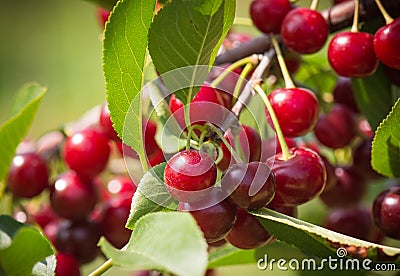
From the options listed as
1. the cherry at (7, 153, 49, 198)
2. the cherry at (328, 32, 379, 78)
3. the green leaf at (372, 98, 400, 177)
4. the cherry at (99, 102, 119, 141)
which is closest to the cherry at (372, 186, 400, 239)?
the green leaf at (372, 98, 400, 177)

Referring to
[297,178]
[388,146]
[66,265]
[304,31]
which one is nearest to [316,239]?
[297,178]

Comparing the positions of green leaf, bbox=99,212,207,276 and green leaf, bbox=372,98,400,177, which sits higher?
green leaf, bbox=99,212,207,276

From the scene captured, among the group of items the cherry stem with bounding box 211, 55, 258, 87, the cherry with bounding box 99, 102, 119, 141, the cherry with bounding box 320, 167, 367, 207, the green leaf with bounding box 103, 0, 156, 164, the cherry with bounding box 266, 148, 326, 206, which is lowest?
the cherry with bounding box 320, 167, 367, 207

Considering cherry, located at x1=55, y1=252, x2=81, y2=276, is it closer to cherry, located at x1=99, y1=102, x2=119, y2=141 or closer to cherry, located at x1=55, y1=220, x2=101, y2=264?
cherry, located at x1=55, y1=220, x2=101, y2=264

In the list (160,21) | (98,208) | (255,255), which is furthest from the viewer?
(98,208)

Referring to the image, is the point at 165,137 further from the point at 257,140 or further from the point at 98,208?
the point at 98,208

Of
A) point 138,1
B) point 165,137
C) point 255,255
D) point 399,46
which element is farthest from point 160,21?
point 255,255
